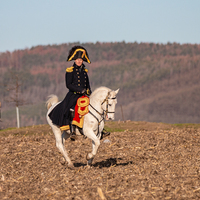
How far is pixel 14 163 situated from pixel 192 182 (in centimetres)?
723

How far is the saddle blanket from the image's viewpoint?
1002cm

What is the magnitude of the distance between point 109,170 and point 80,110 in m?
2.02

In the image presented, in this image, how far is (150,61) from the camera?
8012 cm

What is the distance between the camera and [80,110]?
1007 cm

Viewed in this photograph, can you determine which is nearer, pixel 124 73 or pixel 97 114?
pixel 97 114

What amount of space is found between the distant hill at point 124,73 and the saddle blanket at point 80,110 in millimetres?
42016

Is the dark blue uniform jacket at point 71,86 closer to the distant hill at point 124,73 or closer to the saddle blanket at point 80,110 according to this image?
the saddle blanket at point 80,110

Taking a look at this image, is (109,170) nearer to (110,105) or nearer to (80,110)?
(110,105)

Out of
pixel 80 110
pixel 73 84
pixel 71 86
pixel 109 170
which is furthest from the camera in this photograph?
pixel 73 84

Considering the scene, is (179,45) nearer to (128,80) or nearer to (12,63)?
(128,80)

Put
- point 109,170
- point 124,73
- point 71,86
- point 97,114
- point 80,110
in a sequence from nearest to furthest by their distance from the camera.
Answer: point 109,170 < point 97,114 < point 80,110 < point 71,86 < point 124,73

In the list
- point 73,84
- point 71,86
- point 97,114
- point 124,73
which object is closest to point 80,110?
point 97,114

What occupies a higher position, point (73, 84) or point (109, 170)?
point (73, 84)

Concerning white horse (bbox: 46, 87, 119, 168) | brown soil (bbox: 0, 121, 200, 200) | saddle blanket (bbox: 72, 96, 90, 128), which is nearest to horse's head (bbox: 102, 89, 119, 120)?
white horse (bbox: 46, 87, 119, 168)
